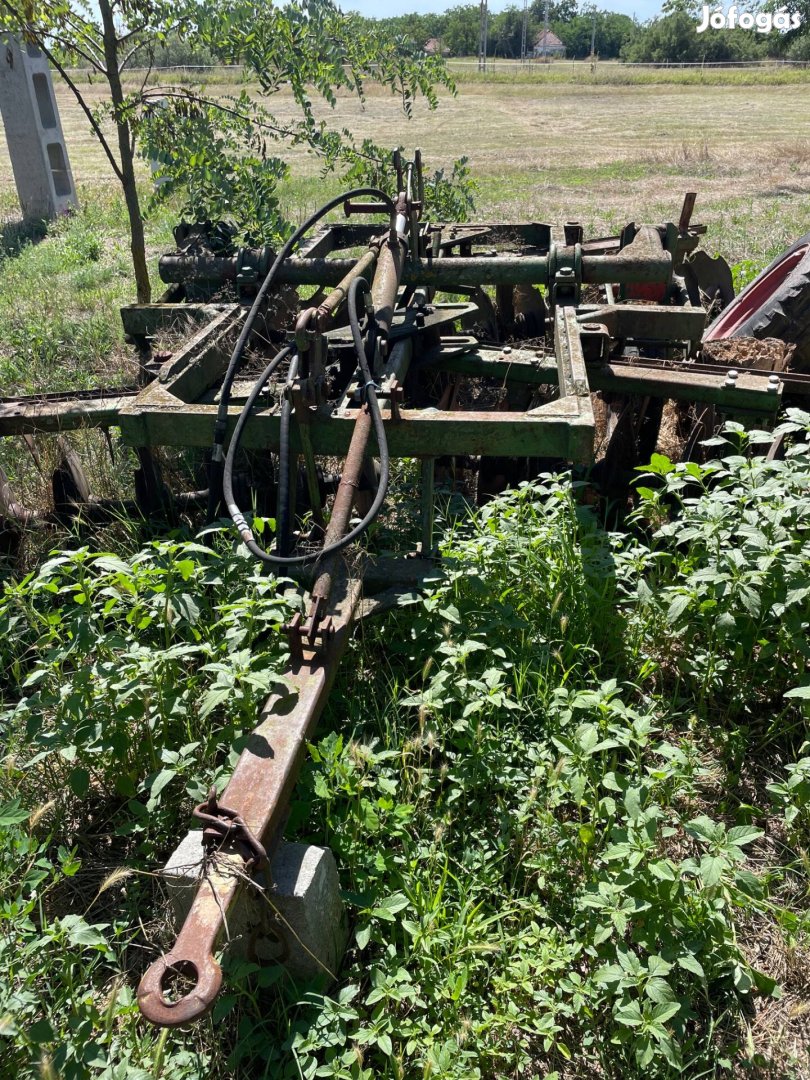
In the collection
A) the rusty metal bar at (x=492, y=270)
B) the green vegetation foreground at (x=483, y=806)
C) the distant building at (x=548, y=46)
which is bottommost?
the green vegetation foreground at (x=483, y=806)

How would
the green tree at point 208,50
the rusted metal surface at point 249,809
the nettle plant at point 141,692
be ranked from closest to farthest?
the rusted metal surface at point 249,809 → the nettle plant at point 141,692 → the green tree at point 208,50

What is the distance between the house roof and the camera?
9428 centimetres

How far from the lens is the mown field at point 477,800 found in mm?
2176

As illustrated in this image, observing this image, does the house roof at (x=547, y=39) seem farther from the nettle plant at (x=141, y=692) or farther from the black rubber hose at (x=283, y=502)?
the nettle plant at (x=141, y=692)

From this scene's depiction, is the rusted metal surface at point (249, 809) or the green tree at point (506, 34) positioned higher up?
the green tree at point (506, 34)

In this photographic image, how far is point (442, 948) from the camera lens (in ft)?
7.74

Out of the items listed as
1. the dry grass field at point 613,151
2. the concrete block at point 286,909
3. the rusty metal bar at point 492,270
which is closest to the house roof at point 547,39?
the dry grass field at point 613,151

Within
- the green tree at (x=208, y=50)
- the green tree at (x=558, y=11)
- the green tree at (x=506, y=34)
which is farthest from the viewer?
the green tree at (x=558, y=11)

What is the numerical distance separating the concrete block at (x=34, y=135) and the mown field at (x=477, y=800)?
11.4 m

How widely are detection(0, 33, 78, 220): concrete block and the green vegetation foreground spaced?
11966 millimetres

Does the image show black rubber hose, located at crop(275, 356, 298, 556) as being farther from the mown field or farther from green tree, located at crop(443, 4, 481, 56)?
green tree, located at crop(443, 4, 481, 56)

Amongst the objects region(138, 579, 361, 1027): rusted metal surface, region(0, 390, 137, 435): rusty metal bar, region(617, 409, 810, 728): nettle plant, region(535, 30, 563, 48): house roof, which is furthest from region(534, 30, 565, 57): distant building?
region(138, 579, 361, 1027): rusted metal surface

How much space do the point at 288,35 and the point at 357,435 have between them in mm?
4363

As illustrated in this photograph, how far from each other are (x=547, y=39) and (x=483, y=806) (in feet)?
352
